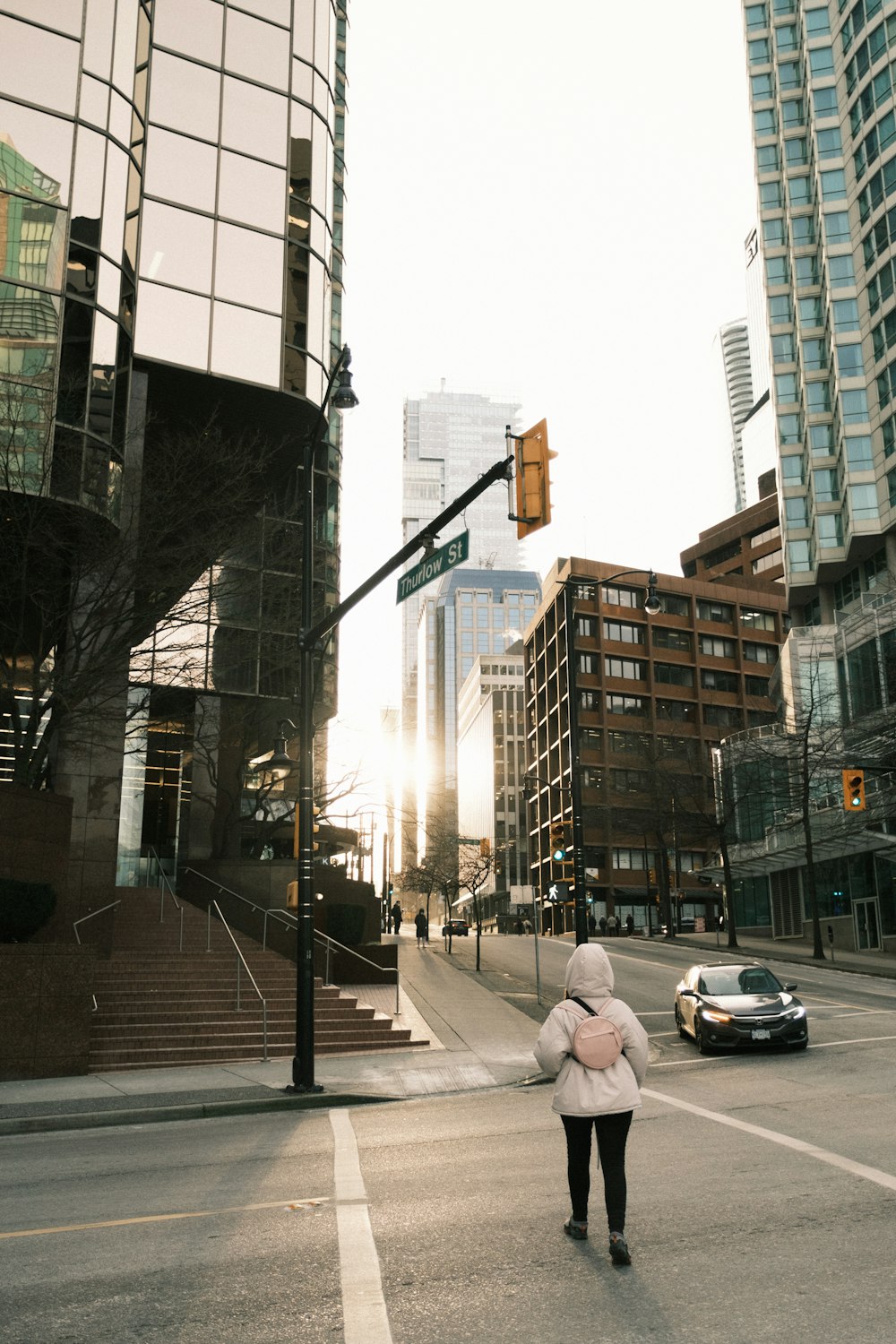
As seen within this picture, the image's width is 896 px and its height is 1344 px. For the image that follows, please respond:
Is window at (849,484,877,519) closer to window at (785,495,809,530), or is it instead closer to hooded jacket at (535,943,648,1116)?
window at (785,495,809,530)

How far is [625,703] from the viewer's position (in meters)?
96.9

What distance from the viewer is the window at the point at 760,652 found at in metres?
104

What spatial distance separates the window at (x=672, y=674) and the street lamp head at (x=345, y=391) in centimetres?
8503

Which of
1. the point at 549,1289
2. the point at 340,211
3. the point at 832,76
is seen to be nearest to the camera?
the point at 549,1289

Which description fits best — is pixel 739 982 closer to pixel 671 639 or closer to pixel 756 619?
pixel 671 639

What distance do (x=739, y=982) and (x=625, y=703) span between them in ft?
260

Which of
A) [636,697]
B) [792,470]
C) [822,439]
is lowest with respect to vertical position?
[636,697]

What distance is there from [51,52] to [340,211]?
85.0ft

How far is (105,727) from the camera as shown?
82.3 feet

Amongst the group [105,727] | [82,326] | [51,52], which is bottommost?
[105,727]

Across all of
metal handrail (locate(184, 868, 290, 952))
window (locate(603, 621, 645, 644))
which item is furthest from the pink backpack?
window (locate(603, 621, 645, 644))

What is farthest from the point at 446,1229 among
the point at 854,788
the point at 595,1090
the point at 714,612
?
the point at 714,612

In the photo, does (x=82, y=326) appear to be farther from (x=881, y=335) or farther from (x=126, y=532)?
(x=881, y=335)

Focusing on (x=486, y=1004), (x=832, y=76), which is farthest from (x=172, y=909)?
(x=832, y=76)
